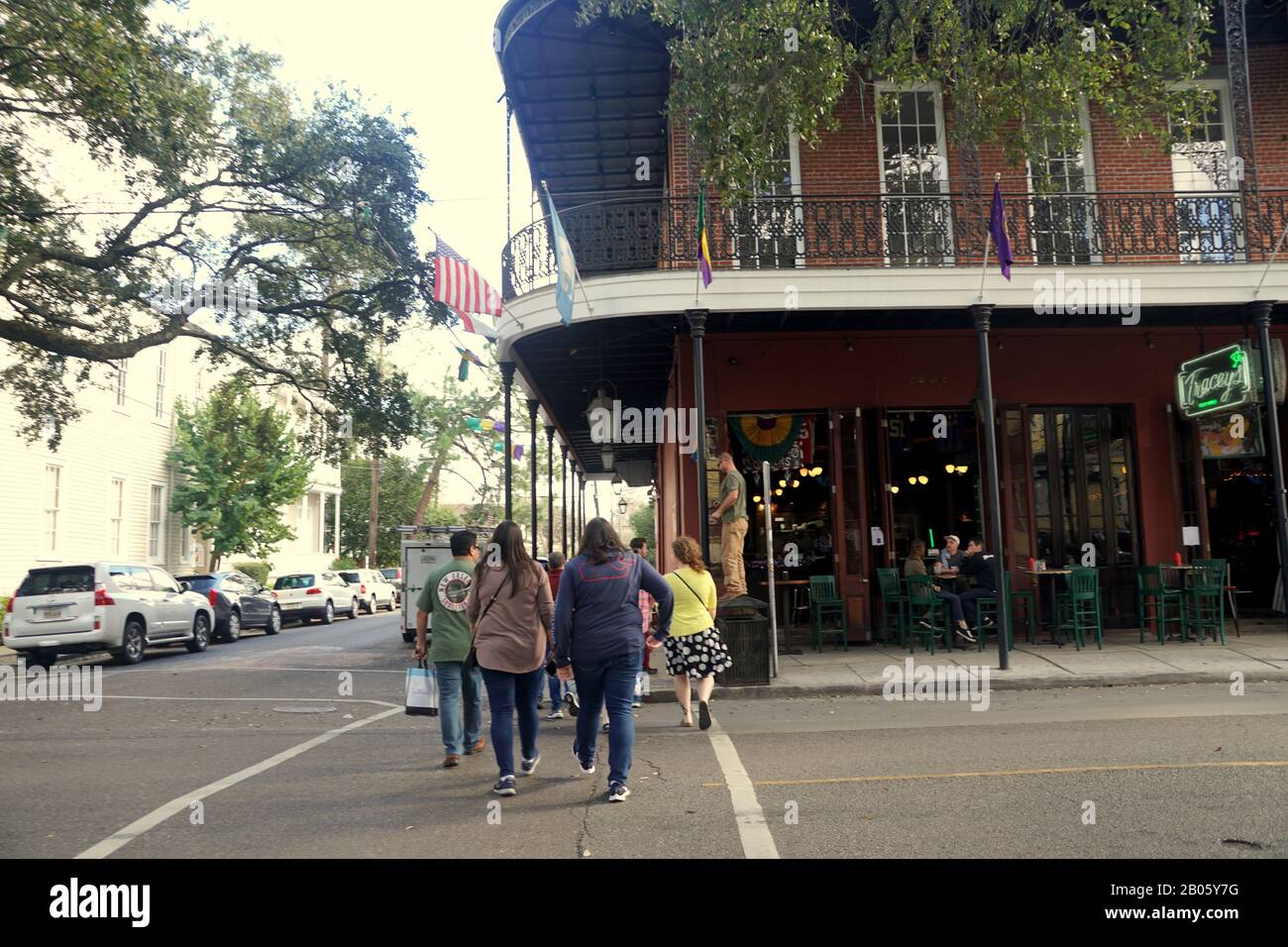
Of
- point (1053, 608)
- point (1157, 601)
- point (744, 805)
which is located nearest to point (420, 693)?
point (744, 805)

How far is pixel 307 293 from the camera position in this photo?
19969 mm

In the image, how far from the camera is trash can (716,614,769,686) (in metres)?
10.8

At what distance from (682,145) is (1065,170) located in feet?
18.8

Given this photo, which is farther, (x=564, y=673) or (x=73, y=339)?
(x=73, y=339)

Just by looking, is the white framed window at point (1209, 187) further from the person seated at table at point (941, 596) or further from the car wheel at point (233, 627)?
the car wheel at point (233, 627)

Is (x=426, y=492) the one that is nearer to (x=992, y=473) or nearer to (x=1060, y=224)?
(x=1060, y=224)

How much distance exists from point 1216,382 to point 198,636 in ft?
60.6

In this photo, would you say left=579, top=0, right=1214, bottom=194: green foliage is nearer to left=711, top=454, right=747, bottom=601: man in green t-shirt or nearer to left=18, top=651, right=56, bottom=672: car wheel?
left=711, top=454, right=747, bottom=601: man in green t-shirt

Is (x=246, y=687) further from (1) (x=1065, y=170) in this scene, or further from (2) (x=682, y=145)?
(1) (x=1065, y=170)

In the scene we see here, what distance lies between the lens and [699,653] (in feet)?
28.2


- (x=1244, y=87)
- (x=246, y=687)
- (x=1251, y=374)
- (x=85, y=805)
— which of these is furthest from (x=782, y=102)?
(x=246, y=687)

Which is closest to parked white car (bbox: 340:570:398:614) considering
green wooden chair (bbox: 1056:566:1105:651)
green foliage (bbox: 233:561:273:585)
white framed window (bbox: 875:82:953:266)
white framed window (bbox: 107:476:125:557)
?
green foliage (bbox: 233:561:273:585)

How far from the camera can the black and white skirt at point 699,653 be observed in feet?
28.2

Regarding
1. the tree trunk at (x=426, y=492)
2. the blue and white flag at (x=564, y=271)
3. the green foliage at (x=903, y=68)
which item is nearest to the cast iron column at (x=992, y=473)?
the green foliage at (x=903, y=68)
